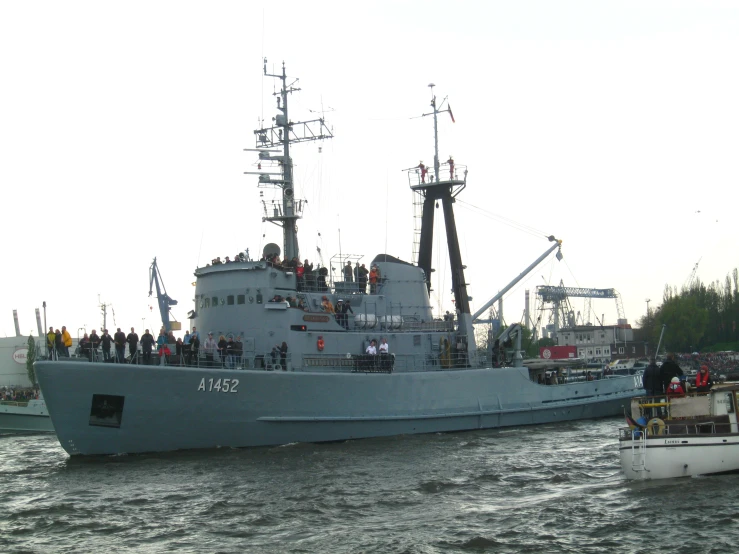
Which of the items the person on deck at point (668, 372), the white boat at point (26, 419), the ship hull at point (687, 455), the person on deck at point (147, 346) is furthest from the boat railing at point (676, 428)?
the white boat at point (26, 419)

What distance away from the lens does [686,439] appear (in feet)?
46.1

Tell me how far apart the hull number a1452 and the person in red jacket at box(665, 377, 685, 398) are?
978cm

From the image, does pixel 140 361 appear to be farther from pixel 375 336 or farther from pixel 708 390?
pixel 708 390

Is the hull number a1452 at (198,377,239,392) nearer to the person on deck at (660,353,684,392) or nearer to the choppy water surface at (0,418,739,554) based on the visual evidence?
the choppy water surface at (0,418,739,554)

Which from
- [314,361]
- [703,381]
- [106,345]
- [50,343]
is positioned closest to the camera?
[703,381]

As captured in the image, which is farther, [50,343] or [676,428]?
[50,343]

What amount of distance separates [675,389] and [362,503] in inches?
247

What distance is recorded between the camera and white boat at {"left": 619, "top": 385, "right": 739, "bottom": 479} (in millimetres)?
14000

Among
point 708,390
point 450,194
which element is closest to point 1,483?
point 708,390

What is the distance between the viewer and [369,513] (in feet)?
43.8

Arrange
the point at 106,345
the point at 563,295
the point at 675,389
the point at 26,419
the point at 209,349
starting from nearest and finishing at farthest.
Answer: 1. the point at 675,389
2. the point at 106,345
3. the point at 209,349
4. the point at 26,419
5. the point at 563,295

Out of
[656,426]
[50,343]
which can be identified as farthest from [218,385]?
[656,426]

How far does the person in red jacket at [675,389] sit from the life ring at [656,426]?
0.89 metres

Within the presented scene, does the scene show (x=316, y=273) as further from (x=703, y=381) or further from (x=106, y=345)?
(x=703, y=381)
